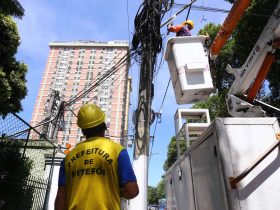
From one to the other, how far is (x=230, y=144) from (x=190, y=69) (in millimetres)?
2581

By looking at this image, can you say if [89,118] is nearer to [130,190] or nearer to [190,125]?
[130,190]

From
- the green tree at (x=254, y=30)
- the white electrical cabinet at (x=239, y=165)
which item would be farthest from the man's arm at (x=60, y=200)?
the green tree at (x=254, y=30)

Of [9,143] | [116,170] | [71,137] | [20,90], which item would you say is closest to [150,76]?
[9,143]

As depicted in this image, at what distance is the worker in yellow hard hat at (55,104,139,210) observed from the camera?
182 centimetres

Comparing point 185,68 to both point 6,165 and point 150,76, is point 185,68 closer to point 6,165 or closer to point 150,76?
point 150,76

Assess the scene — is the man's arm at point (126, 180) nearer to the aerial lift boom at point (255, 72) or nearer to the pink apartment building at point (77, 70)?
the aerial lift boom at point (255, 72)

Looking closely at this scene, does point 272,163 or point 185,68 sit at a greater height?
point 185,68

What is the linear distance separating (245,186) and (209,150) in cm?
58

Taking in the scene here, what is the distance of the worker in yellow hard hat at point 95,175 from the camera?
5.98 ft

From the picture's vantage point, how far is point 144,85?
6941mm

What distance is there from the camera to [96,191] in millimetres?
1822

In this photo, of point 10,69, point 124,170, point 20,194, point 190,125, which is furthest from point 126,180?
point 10,69

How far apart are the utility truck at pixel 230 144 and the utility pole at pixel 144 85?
2.12 ft

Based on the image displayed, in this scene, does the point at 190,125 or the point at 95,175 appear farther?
the point at 190,125
